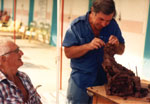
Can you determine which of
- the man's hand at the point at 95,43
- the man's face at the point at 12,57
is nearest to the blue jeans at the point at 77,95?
the man's hand at the point at 95,43

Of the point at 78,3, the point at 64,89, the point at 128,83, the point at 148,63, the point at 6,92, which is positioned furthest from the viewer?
the point at 78,3

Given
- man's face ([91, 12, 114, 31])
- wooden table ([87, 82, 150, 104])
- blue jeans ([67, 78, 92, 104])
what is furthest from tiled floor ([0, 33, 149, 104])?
wooden table ([87, 82, 150, 104])

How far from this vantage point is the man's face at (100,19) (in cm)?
253

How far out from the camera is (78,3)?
1022 centimetres

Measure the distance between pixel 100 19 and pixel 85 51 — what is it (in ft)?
1.06

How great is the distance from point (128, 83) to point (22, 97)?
0.89m

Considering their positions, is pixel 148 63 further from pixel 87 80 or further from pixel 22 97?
pixel 22 97

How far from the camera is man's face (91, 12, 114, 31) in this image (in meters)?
2.53

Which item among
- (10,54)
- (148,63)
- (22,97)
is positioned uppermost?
(10,54)

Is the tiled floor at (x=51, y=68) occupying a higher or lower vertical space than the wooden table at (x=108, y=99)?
lower

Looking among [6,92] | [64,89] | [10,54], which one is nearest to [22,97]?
[6,92]

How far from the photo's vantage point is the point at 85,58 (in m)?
2.78

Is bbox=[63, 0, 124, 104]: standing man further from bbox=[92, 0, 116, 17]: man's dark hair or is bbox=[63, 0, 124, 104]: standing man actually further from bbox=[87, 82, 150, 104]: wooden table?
bbox=[87, 82, 150, 104]: wooden table

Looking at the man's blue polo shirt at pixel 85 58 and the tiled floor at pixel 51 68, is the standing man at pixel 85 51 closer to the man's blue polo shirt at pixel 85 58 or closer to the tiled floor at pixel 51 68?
the man's blue polo shirt at pixel 85 58
